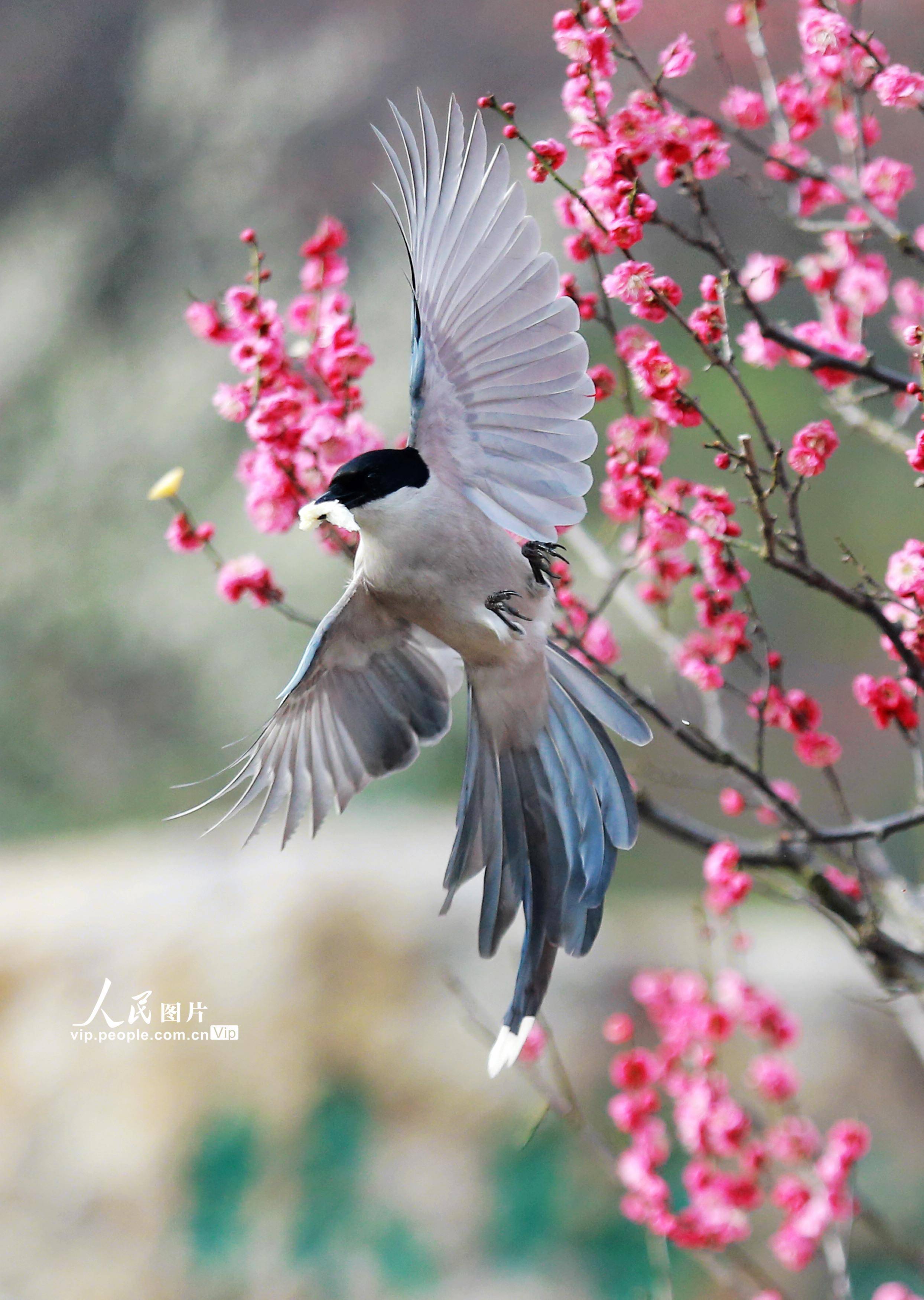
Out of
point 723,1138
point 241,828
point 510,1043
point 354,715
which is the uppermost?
point 354,715

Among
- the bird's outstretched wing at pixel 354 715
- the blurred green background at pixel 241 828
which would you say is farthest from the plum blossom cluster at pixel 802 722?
the blurred green background at pixel 241 828

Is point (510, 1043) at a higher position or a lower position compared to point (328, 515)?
lower

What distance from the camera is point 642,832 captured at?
1.38 meters

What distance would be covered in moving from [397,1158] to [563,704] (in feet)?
3.75

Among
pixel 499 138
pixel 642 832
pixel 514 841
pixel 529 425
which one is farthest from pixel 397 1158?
pixel 499 138

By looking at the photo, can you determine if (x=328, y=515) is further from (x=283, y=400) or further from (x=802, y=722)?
(x=802, y=722)

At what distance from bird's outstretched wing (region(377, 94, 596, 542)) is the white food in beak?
0.19 feet

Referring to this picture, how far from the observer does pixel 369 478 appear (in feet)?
1.51

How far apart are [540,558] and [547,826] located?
0.43 ft

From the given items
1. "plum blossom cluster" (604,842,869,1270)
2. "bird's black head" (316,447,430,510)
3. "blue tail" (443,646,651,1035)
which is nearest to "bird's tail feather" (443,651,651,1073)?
"blue tail" (443,646,651,1035)

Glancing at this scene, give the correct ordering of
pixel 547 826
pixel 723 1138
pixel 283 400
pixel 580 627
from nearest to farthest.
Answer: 1. pixel 547 826
2. pixel 283 400
3. pixel 580 627
4. pixel 723 1138

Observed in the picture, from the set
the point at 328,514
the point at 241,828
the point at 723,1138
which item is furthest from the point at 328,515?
the point at 241,828

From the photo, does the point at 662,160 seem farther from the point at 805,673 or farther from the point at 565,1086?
the point at 805,673

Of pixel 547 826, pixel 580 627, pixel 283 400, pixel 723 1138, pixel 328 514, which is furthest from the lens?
pixel 723 1138
